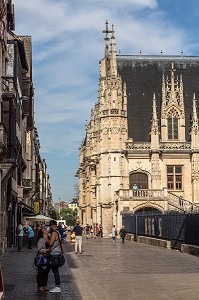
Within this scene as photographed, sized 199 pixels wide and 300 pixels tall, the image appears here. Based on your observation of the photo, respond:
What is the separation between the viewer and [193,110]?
6369 centimetres

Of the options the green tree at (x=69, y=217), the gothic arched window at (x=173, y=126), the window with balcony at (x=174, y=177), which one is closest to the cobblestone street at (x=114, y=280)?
the window with balcony at (x=174, y=177)

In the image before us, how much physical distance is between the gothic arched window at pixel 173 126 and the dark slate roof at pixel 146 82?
1568 millimetres

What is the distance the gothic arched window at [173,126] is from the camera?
64625 millimetres

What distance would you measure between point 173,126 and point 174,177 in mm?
5498

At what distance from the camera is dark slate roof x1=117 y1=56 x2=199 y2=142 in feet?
216

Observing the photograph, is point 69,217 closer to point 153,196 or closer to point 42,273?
point 153,196

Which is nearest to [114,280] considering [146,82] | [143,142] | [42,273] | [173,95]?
[42,273]

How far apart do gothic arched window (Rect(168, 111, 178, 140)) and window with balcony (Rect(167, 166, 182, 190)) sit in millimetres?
3317

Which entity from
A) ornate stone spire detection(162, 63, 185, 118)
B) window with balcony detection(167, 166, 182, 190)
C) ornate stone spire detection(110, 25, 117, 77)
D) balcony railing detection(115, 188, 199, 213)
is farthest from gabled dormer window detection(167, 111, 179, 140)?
ornate stone spire detection(110, 25, 117, 77)

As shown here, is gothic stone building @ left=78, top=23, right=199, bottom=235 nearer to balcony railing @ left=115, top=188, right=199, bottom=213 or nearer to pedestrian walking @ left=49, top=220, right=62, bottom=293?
balcony railing @ left=115, top=188, right=199, bottom=213

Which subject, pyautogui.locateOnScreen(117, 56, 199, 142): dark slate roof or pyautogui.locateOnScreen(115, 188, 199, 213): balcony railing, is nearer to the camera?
pyautogui.locateOnScreen(115, 188, 199, 213): balcony railing

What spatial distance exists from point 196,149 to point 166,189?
6699mm

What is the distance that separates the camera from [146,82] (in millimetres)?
A: 68875

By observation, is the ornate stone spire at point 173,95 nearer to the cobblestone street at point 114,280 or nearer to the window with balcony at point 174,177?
the window with balcony at point 174,177
